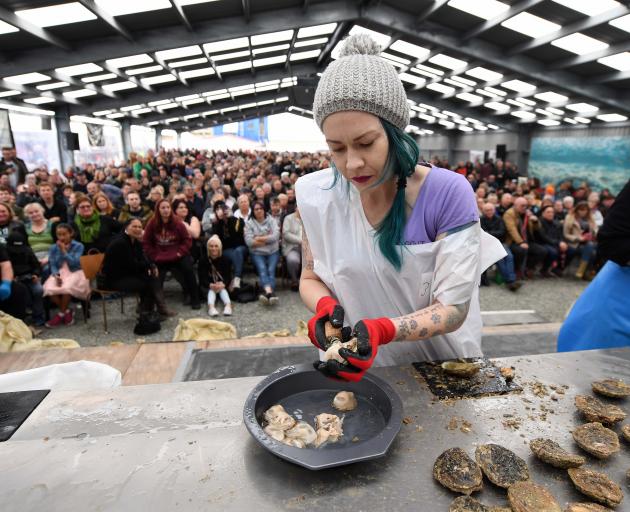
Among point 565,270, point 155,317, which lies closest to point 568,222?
point 565,270

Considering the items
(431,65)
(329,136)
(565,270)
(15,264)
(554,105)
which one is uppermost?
(431,65)

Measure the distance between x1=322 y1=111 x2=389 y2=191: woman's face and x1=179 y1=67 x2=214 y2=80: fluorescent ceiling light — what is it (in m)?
11.9

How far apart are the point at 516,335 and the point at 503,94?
1133 cm

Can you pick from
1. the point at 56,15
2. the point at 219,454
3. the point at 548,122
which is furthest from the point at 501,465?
the point at 548,122

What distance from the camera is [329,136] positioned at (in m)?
1.20

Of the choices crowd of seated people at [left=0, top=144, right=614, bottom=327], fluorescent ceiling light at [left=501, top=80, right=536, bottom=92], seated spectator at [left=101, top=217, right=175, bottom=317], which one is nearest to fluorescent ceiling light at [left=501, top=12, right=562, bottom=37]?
crowd of seated people at [left=0, top=144, right=614, bottom=327]

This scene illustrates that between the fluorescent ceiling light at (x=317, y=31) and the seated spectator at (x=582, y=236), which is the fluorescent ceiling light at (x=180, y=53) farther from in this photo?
the seated spectator at (x=582, y=236)

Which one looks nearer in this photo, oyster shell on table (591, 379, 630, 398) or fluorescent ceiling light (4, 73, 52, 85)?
oyster shell on table (591, 379, 630, 398)

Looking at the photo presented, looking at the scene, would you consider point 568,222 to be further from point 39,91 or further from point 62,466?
point 39,91

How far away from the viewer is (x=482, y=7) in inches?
284

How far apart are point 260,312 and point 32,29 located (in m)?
5.48

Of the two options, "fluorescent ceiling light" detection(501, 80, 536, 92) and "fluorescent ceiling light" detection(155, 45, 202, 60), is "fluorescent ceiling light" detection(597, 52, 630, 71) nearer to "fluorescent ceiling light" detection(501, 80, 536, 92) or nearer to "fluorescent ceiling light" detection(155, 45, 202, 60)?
"fluorescent ceiling light" detection(501, 80, 536, 92)

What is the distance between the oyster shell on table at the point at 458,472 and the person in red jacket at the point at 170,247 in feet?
14.7

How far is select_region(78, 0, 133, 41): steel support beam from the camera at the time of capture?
5.77 metres
